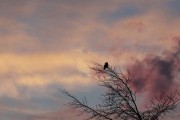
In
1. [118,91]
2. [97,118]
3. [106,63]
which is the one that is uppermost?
[106,63]

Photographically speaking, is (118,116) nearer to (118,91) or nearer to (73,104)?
(118,91)

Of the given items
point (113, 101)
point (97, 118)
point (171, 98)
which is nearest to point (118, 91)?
point (113, 101)

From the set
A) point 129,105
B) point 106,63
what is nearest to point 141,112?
point 129,105

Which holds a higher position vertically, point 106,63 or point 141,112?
point 106,63

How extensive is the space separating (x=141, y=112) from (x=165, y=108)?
1.30 metres

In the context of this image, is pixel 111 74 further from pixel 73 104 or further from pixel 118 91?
pixel 73 104

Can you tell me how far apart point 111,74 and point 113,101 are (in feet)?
4.31

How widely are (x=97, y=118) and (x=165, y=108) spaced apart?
3384 mm

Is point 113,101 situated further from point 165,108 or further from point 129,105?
point 165,108

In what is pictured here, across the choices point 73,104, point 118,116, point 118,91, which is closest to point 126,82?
point 118,91

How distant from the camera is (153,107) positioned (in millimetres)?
16328

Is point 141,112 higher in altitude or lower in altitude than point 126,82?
lower

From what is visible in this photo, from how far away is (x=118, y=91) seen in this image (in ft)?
52.5

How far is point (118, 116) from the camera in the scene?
52.1ft
